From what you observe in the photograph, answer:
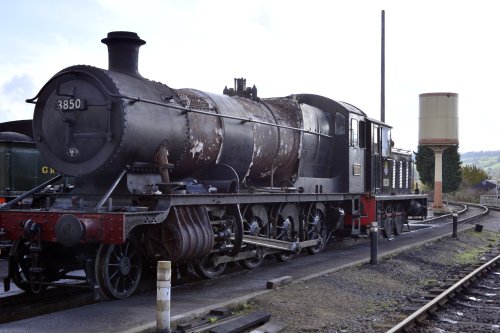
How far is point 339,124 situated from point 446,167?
4653cm

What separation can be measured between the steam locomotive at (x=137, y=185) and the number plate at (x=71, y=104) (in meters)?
0.02

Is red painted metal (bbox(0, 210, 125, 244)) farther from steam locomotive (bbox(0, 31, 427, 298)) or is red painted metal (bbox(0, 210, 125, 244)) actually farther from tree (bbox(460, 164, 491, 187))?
tree (bbox(460, 164, 491, 187))

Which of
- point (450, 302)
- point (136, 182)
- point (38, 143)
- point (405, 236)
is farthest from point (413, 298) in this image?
point (405, 236)

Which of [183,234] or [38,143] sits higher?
[38,143]

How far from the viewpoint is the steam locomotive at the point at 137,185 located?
8414mm

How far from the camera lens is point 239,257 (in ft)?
36.3

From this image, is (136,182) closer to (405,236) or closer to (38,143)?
(38,143)

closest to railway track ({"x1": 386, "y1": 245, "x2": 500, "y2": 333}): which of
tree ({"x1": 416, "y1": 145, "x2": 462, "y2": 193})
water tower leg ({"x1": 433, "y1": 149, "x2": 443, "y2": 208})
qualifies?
water tower leg ({"x1": 433, "y1": 149, "x2": 443, "y2": 208})

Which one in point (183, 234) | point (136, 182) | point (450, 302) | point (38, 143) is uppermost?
point (38, 143)

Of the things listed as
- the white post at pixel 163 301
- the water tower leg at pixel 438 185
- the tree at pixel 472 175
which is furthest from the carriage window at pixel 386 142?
the tree at pixel 472 175

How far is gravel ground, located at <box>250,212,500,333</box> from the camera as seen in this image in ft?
26.4

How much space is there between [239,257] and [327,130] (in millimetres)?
5412

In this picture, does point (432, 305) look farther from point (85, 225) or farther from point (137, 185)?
point (85, 225)

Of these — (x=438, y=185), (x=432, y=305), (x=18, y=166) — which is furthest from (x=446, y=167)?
(x=432, y=305)
